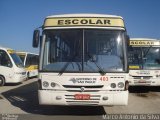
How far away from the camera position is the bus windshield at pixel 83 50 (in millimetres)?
9359

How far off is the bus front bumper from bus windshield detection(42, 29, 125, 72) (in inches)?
26.3

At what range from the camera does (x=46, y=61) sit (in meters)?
A: 9.56

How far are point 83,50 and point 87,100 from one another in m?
1.43

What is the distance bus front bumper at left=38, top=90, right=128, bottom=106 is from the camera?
9.11 meters

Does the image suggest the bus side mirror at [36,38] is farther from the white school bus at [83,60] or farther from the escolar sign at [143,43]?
the escolar sign at [143,43]

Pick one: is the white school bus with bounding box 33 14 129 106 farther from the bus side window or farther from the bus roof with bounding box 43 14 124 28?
the bus side window

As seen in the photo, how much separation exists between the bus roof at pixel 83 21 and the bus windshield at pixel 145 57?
6.63m

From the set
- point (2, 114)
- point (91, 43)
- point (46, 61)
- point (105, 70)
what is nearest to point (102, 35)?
point (91, 43)

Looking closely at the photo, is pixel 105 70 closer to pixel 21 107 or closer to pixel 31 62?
pixel 21 107

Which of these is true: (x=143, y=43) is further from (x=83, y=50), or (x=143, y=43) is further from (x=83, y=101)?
(x=83, y=101)

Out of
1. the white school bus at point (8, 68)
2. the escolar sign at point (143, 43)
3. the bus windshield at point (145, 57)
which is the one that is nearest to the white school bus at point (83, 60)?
the bus windshield at point (145, 57)

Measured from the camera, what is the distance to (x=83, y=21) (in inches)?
386

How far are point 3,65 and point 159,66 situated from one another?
30.1 ft

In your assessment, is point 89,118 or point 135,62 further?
point 135,62
